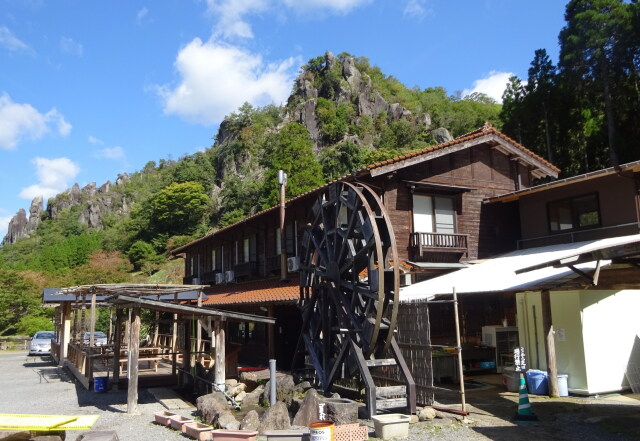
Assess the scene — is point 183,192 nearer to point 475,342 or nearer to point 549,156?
point 549,156

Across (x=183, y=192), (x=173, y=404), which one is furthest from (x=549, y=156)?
(x=183, y=192)

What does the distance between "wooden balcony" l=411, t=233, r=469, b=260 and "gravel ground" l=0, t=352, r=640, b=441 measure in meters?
4.06

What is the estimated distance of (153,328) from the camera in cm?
2730

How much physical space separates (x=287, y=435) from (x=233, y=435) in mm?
826

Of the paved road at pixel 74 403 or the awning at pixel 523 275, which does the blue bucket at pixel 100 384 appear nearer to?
the paved road at pixel 74 403

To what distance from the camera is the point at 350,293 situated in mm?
11828

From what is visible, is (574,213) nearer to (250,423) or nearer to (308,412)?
(308,412)

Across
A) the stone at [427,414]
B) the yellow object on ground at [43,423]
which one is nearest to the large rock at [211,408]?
the yellow object on ground at [43,423]

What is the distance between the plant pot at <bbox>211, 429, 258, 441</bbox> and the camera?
7.99 meters

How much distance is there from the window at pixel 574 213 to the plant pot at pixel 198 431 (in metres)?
12.9

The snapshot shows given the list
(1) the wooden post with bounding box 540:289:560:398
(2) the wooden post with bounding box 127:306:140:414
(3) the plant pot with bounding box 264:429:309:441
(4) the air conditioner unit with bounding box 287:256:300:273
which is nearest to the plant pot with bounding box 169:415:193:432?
(2) the wooden post with bounding box 127:306:140:414

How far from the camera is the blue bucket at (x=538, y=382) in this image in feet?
37.2

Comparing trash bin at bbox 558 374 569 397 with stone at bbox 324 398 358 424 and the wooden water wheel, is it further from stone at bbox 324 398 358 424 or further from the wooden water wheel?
stone at bbox 324 398 358 424

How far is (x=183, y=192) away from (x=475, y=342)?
4593cm
